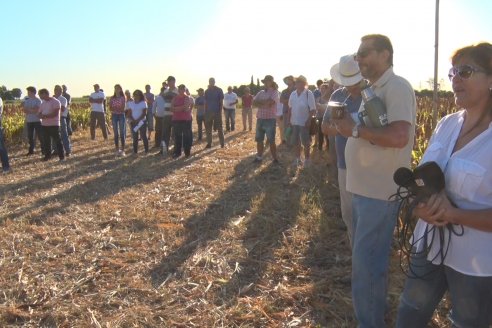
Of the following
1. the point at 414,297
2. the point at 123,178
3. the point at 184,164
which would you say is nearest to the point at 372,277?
the point at 414,297

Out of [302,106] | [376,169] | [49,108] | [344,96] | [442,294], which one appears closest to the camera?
[442,294]

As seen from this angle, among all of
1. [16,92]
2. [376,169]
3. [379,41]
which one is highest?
[16,92]

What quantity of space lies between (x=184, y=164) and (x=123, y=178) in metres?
1.78

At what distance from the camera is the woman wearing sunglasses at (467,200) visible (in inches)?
77.9

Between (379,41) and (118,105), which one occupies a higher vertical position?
(379,41)

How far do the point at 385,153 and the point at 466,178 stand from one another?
2.59ft

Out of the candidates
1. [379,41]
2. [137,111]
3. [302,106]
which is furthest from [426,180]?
[137,111]

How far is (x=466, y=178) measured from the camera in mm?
2006

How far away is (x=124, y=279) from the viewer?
4379 millimetres

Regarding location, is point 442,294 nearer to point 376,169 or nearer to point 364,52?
point 376,169

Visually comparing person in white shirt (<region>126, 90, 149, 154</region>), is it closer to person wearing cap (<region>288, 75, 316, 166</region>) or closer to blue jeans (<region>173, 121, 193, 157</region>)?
blue jeans (<region>173, 121, 193, 157</region>)

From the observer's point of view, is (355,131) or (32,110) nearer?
(355,131)

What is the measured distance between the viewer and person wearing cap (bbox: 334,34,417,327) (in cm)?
268

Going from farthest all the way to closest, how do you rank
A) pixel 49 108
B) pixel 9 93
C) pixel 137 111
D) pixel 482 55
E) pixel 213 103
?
pixel 9 93, pixel 213 103, pixel 137 111, pixel 49 108, pixel 482 55
